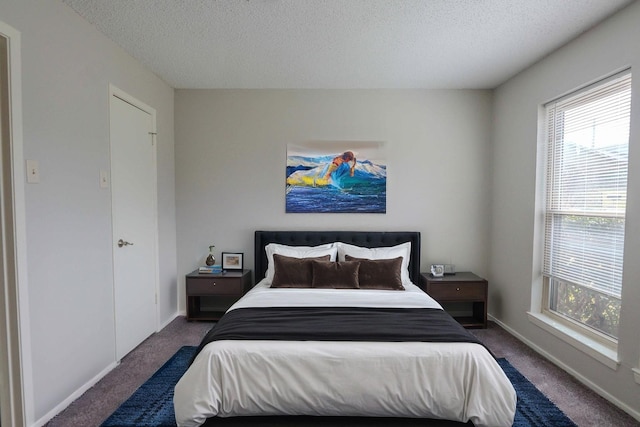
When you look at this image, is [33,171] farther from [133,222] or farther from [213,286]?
[213,286]

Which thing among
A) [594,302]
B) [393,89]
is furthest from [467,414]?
[393,89]

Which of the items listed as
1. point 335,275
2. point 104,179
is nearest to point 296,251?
point 335,275

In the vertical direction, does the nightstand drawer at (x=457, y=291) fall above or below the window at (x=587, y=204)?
below

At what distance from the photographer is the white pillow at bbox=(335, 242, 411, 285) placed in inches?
134

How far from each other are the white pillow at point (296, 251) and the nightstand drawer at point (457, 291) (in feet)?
3.80

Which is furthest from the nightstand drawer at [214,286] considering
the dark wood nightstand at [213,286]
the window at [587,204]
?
the window at [587,204]

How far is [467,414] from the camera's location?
182 centimetres

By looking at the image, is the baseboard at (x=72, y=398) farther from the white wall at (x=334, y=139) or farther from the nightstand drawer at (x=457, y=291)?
the nightstand drawer at (x=457, y=291)

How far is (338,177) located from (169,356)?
8.31 feet

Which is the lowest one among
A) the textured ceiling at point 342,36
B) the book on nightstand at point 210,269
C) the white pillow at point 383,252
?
the book on nightstand at point 210,269

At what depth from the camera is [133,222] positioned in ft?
9.83

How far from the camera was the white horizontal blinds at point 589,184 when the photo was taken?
2.28 m

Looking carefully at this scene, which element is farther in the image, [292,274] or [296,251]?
[296,251]

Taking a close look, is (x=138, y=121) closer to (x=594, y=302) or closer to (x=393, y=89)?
(x=393, y=89)
